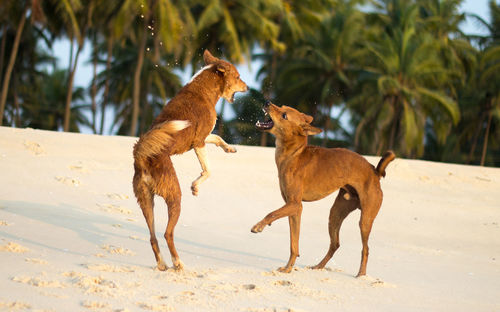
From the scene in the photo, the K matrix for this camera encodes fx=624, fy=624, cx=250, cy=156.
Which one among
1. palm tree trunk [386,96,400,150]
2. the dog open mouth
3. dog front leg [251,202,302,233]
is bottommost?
dog front leg [251,202,302,233]

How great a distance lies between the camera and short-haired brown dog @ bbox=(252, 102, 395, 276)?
7.22 meters

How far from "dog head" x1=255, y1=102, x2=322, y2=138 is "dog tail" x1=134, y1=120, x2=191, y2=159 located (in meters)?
→ 1.16

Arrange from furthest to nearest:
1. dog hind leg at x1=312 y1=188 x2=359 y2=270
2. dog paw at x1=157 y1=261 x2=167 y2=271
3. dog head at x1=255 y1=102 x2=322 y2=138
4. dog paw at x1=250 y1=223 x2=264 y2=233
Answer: dog hind leg at x1=312 y1=188 x2=359 y2=270 → dog head at x1=255 y1=102 x2=322 y2=138 → dog paw at x1=157 y1=261 x2=167 y2=271 → dog paw at x1=250 y1=223 x2=264 y2=233

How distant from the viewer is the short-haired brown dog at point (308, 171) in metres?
7.22

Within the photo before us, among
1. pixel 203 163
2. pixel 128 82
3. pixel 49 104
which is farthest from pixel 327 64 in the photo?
pixel 203 163

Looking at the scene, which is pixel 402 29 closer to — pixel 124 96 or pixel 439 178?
pixel 124 96

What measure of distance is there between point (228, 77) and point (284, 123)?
2.83ft

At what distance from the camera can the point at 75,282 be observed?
19.0ft

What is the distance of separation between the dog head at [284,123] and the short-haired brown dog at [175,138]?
57 centimetres

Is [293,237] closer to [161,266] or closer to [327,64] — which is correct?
[161,266]

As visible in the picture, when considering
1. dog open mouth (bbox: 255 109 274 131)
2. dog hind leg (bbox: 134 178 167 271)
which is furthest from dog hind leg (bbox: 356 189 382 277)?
dog hind leg (bbox: 134 178 167 271)

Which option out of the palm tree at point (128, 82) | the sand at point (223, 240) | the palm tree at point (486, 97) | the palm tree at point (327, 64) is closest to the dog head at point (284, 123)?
the sand at point (223, 240)

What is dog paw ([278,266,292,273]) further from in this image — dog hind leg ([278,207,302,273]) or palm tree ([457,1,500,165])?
palm tree ([457,1,500,165])

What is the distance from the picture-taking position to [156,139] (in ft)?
20.7
